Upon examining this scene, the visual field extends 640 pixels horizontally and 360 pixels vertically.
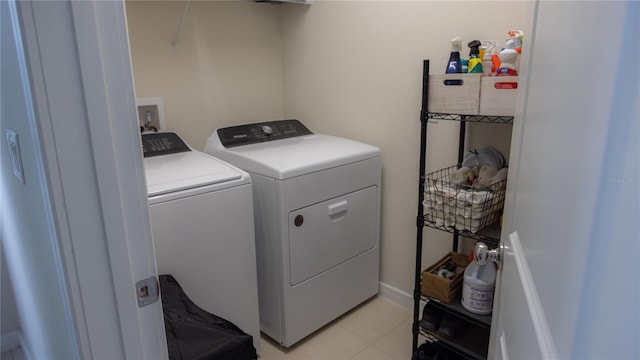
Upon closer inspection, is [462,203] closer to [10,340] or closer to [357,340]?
[357,340]

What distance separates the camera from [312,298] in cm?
202

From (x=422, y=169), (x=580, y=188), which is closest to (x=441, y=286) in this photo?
(x=422, y=169)

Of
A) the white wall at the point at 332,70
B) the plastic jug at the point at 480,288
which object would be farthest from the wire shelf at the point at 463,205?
the white wall at the point at 332,70

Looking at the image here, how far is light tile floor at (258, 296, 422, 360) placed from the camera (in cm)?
197

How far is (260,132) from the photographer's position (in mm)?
2246

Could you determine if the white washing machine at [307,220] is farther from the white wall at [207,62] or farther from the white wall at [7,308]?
the white wall at [7,308]

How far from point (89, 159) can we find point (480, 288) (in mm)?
1434

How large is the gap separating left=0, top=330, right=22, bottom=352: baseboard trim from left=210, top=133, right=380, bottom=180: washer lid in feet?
4.34

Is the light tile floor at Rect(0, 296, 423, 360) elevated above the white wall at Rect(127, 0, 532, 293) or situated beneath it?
situated beneath

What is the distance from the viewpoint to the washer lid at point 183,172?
153 cm

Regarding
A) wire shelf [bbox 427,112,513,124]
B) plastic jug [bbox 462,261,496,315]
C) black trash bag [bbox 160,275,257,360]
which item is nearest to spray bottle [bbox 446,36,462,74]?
wire shelf [bbox 427,112,513,124]

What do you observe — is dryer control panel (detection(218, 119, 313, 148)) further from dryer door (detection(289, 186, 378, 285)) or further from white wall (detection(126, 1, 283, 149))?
dryer door (detection(289, 186, 378, 285))

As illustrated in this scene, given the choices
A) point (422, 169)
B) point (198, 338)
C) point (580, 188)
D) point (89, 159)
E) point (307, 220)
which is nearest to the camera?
point (580, 188)

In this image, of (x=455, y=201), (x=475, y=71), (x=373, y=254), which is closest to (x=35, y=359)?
(x=373, y=254)
